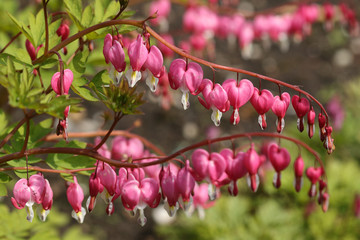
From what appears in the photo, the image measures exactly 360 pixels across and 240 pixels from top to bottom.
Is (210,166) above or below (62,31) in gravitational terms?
below

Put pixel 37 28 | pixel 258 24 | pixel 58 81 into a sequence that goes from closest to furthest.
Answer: pixel 58 81 < pixel 37 28 < pixel 258 24

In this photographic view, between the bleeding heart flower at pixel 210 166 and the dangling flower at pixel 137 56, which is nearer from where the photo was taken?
the dangling flower at pixel 137 56

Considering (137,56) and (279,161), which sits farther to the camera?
(279,161)

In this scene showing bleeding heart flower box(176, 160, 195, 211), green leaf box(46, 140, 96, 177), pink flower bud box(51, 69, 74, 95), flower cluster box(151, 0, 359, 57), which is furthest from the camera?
flower cluster box(151, 0, 359, 57)

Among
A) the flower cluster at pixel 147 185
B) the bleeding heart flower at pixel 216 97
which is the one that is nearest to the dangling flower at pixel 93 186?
the flower cluster at pixel 147 185

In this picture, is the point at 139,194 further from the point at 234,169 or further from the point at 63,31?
the point at 63,31

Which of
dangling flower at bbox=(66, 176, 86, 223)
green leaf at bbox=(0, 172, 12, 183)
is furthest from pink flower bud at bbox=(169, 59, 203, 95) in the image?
green leaf at bbox=(0, 172, 12, 183)

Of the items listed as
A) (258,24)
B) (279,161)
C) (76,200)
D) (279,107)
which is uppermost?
(258,24)

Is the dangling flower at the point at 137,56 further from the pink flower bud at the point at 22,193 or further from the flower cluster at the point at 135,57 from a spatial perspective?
the pink flower bud at the point at 22,193

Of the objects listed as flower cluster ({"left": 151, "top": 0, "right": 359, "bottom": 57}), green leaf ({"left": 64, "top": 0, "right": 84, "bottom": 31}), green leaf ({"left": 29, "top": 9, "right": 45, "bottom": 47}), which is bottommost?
green leaf ({"left": 29, "top": 9, "right": 45, "bottom": 47})

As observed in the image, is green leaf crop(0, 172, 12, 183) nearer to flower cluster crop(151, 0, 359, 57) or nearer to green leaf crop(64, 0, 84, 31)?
green leaf crop(64, 0, 84, 31)

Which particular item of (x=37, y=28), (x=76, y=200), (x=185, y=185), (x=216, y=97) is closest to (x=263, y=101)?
(x=216, y=97)

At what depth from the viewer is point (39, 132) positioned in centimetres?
142

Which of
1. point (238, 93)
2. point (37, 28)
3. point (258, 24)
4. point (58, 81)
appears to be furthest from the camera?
point (258, 24)
